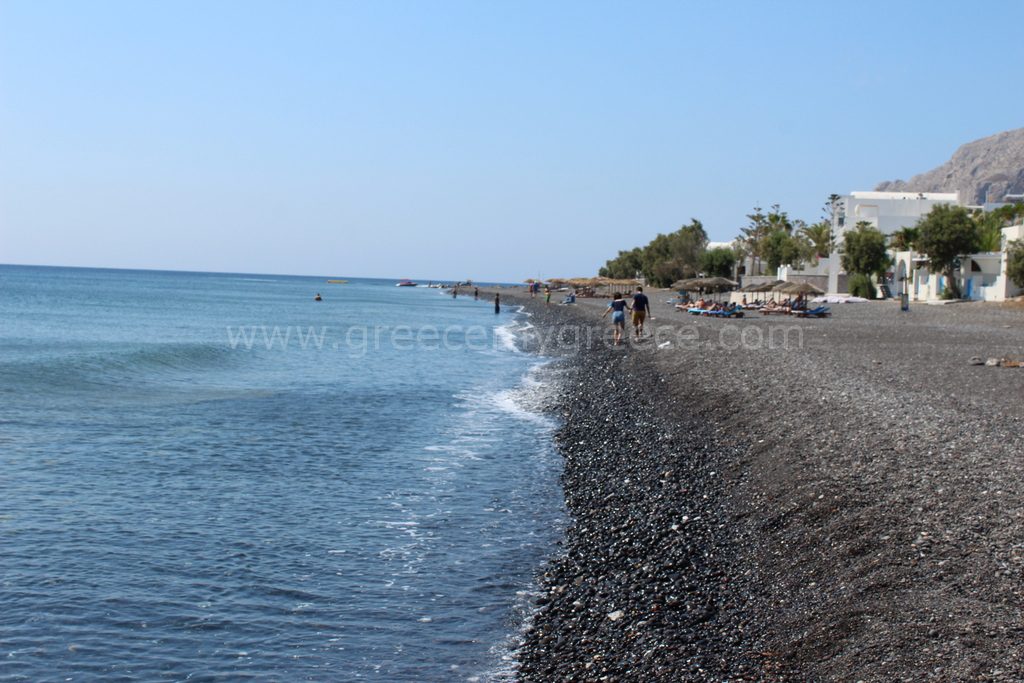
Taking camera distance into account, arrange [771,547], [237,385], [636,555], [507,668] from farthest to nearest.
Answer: [237,385]
[636,555]
[771,547]
[507,668]

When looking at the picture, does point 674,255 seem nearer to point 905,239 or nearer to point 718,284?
point 905,239

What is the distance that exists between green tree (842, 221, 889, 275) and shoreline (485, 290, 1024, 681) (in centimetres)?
5249

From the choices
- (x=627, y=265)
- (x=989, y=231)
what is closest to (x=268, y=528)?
(x=989, y=231)

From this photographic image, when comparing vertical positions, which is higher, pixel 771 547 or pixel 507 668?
pixel 771 547

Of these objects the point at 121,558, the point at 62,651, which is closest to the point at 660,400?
the point at 121,558

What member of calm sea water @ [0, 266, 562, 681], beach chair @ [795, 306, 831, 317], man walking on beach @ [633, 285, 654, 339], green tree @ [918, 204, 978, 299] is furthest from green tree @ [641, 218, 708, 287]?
calm sea water @ [0, 266, 562, 681]

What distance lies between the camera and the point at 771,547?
889 cm

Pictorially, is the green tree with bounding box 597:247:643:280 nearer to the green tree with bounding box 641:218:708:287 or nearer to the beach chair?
the green tree with bounding box 641:218:708:287

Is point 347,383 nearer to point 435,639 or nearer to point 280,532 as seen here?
point 280,532

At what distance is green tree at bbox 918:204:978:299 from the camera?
185ft

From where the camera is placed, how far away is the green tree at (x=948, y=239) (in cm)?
5647

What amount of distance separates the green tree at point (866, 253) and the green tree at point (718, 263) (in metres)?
37.3

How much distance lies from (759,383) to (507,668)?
42.8 feet

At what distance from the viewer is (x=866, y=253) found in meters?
68.2
